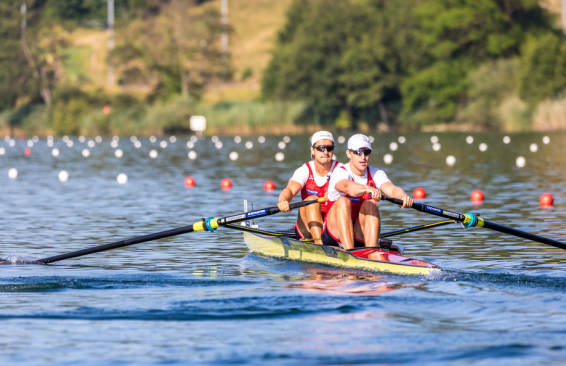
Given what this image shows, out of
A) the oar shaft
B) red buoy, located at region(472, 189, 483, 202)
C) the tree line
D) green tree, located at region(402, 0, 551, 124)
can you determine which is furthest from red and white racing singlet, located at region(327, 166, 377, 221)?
green tree, located at region(402, 0, 551, 124)

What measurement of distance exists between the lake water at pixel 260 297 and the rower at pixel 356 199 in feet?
2.12

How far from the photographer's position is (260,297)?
8.90 meters

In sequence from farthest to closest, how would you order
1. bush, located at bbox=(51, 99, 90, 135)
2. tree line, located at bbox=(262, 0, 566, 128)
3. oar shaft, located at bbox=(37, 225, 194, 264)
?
bush, located at bbox=(51, 99, 90, 135) < tree line, located at bbox=(262, 0, 566, 128) < oar shaft, located at bbox=(37, 225, 194, 264)

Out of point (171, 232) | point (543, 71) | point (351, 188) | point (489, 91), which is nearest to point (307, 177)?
point (351, 188)

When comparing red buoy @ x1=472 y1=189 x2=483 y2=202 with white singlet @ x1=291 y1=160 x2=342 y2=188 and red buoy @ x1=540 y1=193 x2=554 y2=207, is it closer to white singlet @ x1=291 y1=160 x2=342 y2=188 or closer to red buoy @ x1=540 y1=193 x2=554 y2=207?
red buoy @ x1=540 y1=193 x2=554 y2=207

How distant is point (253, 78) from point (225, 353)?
9788 centimetres

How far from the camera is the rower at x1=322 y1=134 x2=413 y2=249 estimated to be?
1054cm

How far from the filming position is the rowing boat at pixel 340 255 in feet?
32.1

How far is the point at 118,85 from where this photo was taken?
9769cm

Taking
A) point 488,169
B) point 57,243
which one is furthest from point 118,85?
point 57,243

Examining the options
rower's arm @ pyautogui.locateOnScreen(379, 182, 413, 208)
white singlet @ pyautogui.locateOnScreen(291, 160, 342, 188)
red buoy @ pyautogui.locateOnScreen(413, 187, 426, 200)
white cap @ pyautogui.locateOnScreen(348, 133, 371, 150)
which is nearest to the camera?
rower's arm @ pyautogui.locateOnScreen(379, 182, 413, 208)

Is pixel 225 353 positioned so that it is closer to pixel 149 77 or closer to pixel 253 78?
pixel 149 77

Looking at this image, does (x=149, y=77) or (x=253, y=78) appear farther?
(x=253, y=78)

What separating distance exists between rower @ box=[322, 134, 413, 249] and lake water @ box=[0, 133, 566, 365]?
647 millimetres
